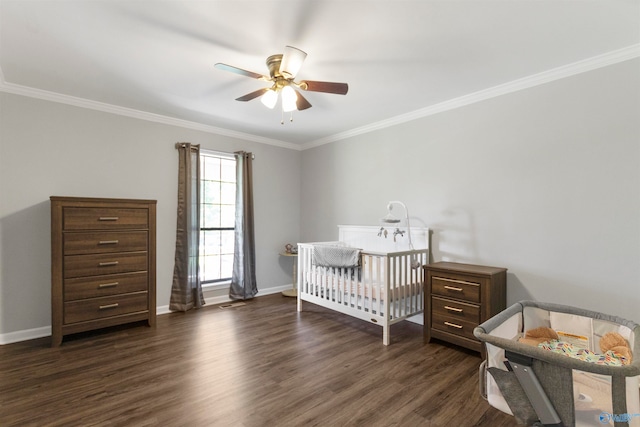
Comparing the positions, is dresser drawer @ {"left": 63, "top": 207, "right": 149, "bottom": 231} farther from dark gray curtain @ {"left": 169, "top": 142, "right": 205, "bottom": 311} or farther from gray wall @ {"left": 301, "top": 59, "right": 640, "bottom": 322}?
gray wall @ {"left": 301, "top": 59, "right": 640, "bottom": 322}

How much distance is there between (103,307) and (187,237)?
3.78 ft

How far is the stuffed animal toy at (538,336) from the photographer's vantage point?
5.75 ft

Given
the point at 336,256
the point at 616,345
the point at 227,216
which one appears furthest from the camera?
the point at 227,216

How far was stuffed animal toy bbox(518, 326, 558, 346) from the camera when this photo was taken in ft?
5.75

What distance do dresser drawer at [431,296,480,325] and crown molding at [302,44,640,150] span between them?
1967mm

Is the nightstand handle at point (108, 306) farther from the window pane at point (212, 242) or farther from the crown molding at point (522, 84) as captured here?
the crown molding at point (522, 84)

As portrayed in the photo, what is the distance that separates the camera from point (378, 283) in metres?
2.83

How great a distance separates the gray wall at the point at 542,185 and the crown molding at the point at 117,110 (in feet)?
A: 7.19

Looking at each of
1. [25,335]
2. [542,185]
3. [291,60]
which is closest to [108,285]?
[25,335]

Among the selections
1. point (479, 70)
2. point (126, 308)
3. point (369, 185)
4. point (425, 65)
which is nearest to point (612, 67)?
point (479, 70)

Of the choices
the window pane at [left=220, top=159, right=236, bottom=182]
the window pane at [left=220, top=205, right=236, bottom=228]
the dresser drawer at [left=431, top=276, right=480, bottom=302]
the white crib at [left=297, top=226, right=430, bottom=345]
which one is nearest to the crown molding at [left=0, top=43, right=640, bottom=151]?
the window pane at [left=220, top=159, right=236, bottom=182]

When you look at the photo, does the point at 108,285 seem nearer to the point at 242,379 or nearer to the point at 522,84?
the point at 242,379

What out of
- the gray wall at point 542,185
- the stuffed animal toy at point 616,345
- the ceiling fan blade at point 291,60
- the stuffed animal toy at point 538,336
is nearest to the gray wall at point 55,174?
the ceiling fan blade at point 291,60

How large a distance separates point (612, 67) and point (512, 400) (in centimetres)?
257
